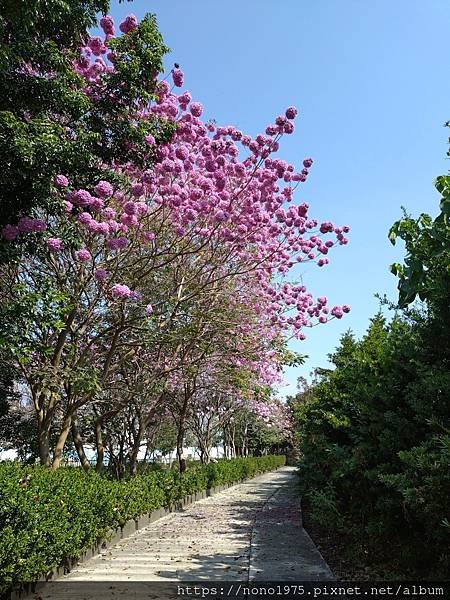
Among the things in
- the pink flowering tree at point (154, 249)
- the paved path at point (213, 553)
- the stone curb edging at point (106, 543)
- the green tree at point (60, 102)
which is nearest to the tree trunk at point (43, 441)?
the pink flowering tree at point (154, 249)

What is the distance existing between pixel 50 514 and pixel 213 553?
10.3 ft

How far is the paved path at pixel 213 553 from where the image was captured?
6.46 m

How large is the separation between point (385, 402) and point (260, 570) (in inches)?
115

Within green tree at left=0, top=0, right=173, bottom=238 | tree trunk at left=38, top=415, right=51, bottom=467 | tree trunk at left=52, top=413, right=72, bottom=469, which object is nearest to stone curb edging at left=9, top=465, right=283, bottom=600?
tree trunk at left=52, top=413, right=72, bottom=469

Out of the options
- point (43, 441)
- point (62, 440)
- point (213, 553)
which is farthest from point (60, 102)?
point (213, 553)

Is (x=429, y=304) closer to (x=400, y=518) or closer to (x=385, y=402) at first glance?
(x=385, y=402)

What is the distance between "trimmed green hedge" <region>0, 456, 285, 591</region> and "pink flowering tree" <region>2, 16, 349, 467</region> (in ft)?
4.55

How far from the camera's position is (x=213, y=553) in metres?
8.09

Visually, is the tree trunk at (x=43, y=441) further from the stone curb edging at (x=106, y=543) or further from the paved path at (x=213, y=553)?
the paved path at (x=213, y=553)

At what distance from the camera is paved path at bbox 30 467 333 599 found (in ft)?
21.2

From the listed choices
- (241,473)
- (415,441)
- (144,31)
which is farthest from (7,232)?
(241,473)

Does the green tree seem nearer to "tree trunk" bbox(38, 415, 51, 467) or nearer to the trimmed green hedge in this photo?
the trimmed green hedge

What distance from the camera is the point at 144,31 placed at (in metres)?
6.86

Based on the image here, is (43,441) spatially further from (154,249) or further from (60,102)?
(60,102)
